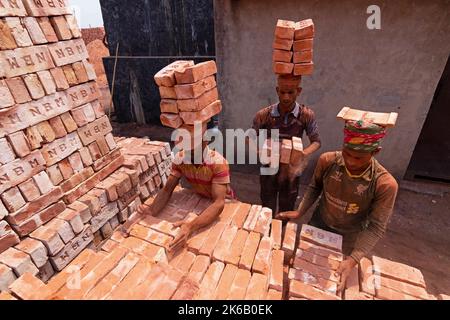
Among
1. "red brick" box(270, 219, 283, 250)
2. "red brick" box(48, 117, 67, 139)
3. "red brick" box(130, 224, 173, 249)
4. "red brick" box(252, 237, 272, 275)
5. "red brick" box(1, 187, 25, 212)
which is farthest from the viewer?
"red brick" box(48, 117, 67, 139)

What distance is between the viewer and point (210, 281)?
186 cm

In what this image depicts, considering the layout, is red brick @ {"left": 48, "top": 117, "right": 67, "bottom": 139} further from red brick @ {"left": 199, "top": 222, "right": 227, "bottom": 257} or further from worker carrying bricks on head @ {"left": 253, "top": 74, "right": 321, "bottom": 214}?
worker carrying bricks on head @ {"left": 253, "top": 74, "right": 321, "bottom": 214}

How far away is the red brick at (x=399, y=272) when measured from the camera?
2008mm

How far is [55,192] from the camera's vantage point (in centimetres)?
286

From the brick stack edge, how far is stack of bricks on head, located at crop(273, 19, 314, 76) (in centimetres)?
Answer: 8

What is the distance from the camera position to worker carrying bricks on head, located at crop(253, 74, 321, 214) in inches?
140

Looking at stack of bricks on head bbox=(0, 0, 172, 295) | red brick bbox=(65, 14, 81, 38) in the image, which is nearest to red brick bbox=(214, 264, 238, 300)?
stack of bricks on head bbox=(0, 0, 172, 295)

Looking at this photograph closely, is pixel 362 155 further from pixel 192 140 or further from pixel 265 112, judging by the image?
pixel 265 112

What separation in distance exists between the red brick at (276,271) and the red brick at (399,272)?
0.77 m

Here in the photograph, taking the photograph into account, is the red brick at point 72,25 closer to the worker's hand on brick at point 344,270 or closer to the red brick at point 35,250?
the red brick at point 35,250

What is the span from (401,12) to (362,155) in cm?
389

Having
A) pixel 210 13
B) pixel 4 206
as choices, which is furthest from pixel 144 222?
pixel 210 13

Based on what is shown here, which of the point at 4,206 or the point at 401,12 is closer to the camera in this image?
the point at 4,206

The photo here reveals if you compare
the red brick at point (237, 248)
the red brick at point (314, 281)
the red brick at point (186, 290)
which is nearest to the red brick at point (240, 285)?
the red brick at point (237, 248)
